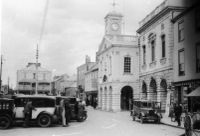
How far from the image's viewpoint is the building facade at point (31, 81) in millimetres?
85750

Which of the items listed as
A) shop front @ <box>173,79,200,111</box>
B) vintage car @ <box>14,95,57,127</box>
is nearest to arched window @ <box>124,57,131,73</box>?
shop front @ <box>173,79,200,111</box>

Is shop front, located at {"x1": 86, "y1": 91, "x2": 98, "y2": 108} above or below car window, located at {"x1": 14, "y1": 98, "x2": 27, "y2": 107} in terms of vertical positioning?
below

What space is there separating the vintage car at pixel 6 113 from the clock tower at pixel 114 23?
36.5 metres

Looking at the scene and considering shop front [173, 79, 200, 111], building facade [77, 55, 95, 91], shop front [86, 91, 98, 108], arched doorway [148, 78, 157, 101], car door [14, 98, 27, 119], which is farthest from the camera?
building facade [77, 55, 95, 91]

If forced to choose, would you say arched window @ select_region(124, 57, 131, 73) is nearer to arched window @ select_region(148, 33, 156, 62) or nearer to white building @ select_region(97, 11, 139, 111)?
white building @ select_region(97, 11, 139, 111)

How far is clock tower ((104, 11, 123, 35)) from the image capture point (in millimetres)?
53716

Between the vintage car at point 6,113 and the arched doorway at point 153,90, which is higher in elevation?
the arched doorway at point 153,90

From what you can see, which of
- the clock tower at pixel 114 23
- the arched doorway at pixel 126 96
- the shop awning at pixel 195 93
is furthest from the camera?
the clock tower at pixel 114 23

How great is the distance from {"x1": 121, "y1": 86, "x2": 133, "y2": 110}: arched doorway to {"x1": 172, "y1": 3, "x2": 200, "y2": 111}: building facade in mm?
18450

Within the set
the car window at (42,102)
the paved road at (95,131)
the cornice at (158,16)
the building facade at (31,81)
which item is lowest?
the paved road at (95,131)

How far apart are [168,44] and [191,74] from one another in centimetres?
545

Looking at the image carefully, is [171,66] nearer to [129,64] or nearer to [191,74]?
[191,74]

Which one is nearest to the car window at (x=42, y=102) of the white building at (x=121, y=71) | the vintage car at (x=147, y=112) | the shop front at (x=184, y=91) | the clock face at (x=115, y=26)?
the vintage car at (x=147, y=112)

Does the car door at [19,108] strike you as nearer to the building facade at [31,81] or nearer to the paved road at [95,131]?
the paved road at [95,131]
